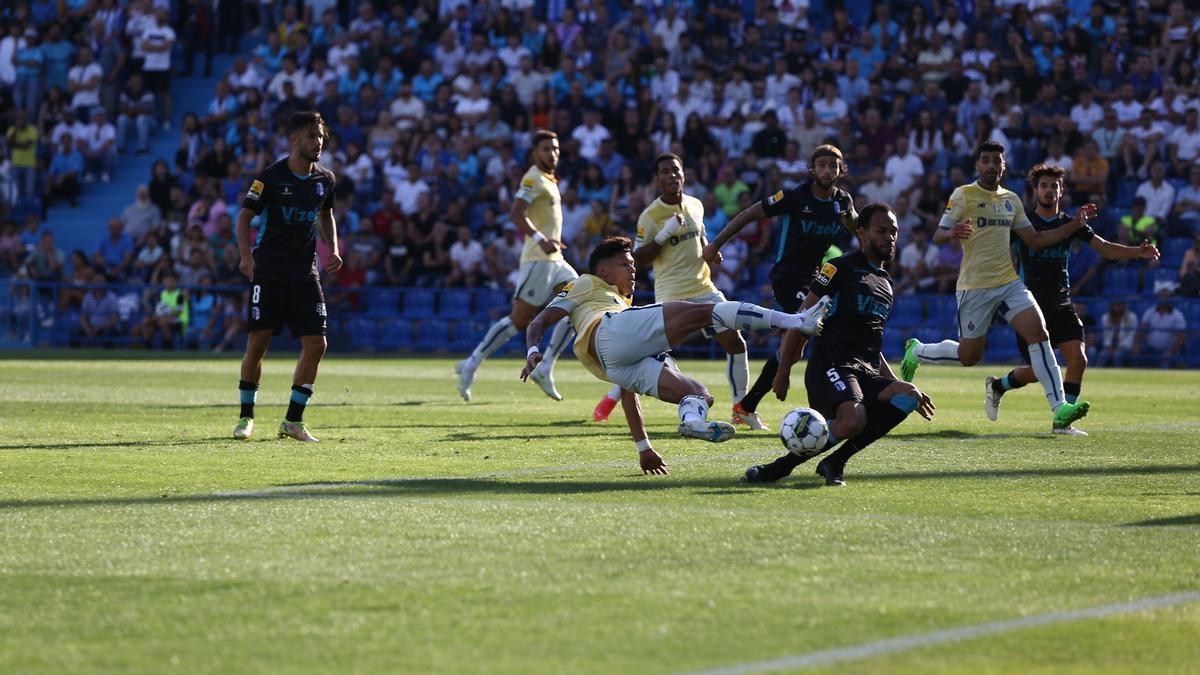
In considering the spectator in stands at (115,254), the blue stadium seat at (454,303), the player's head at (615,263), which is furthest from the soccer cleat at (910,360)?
the spectator in stands at (115,254)

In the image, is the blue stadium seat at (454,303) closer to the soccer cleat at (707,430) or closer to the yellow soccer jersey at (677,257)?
the yellow soccer jersey at (677,257)

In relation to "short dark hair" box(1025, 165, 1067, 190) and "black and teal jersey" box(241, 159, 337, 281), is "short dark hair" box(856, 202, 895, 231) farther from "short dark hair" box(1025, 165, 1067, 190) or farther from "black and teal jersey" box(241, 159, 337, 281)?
"short dark hair" box(1025, 165, 1067, 190)

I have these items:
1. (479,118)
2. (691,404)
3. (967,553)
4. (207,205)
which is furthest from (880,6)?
(967,553)

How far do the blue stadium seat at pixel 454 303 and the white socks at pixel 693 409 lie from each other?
1994 centimetres

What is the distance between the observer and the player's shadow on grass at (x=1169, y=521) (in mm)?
7955

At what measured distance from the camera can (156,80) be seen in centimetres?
3688

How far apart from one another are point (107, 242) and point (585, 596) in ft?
94.7

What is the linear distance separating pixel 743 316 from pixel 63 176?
28.7m

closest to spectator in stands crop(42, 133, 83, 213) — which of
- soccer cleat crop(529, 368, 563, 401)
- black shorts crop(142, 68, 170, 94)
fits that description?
black shorts crop(142, 68, 170, 94)

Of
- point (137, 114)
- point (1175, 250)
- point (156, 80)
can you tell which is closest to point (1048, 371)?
point (1175, 250)

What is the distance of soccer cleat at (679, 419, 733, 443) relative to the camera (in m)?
9.05

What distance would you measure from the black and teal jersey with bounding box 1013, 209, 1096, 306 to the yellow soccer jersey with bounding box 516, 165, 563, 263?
4730mm

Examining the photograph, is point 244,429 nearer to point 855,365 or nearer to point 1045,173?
point 855,365

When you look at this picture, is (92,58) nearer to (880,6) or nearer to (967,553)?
(880,6)
